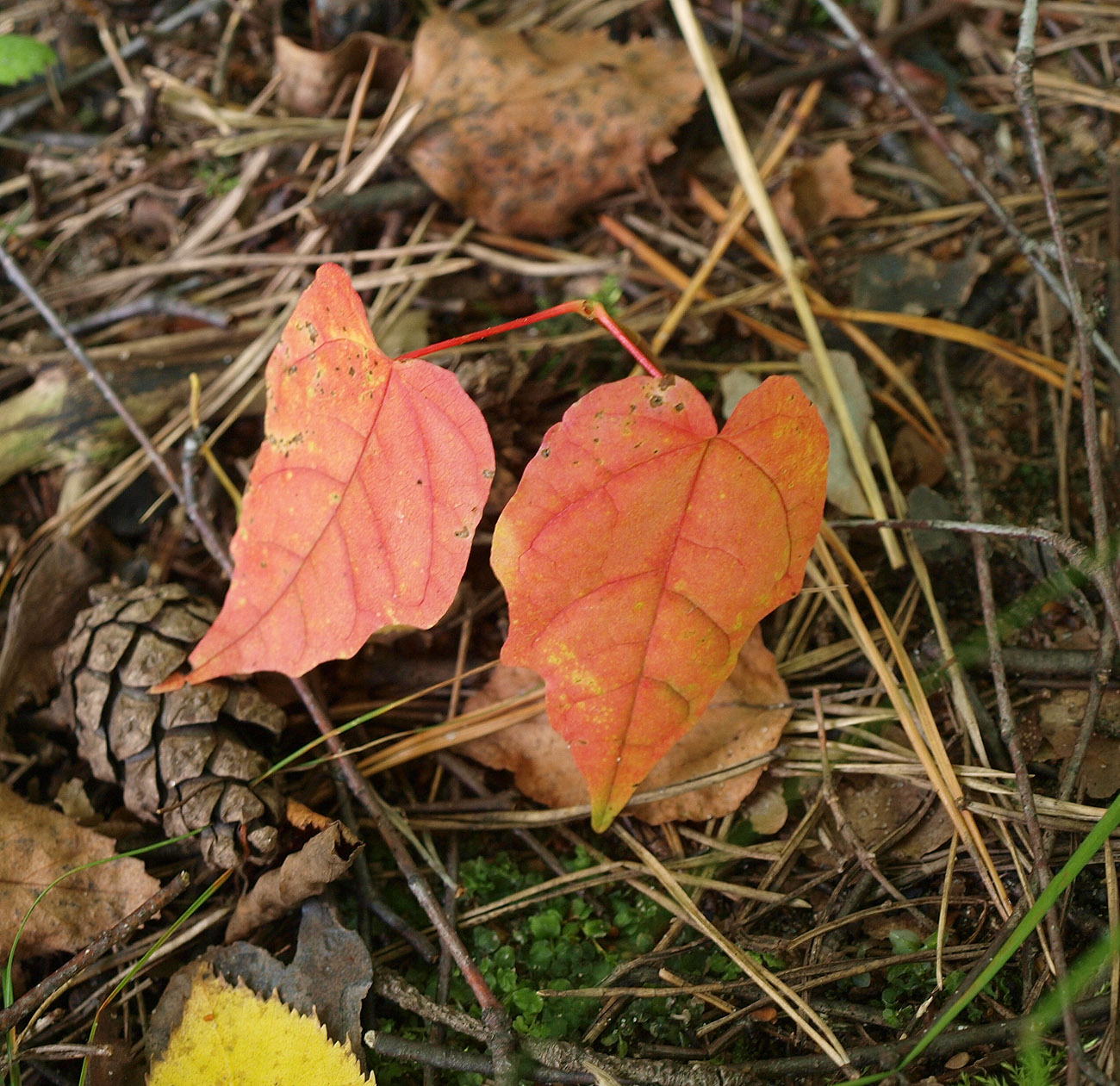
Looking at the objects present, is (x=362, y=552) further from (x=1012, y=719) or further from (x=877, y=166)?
(x=877, y=166)

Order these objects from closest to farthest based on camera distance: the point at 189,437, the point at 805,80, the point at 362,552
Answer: the point at 362,552
the point at 189,437
the point at 805,80

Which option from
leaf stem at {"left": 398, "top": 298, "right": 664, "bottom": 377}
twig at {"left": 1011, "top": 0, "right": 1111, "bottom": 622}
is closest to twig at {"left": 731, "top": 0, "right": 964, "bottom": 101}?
twig at {"left": 1011, "top": 0, "right": 1111, "bottom": 622}

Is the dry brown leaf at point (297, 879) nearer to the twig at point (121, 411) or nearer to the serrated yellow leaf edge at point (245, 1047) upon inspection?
the serrated yellow leaf edge at point (245, 1047)

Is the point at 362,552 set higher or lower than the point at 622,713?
higher

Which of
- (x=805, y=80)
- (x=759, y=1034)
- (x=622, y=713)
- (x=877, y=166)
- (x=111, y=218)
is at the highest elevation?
(x=111, y=218)

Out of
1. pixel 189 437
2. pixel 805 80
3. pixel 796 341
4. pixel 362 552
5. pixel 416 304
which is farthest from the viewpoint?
pixel 805 80

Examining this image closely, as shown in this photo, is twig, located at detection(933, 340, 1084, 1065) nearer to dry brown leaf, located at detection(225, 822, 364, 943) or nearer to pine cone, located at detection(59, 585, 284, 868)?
dry brown leaf, located at detection(225, 822, 364, 943)

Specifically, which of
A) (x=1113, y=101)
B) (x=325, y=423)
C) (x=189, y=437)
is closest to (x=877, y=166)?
(x=1113, y=101)
